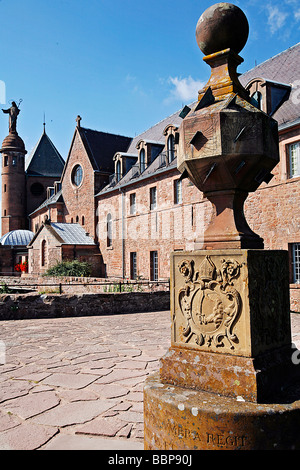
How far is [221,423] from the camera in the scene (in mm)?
2514

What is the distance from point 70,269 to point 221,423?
24.6m

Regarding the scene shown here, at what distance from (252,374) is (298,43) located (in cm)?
1820

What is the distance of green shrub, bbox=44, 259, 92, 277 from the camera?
2570 centimetres

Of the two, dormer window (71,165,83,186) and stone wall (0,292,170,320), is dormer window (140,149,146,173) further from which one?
stone wall (0,292,170,320)

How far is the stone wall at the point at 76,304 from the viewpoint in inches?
443

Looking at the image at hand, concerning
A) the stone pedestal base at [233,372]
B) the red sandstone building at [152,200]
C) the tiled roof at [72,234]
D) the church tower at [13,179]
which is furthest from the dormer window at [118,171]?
the stone pedestal base at [233,372]

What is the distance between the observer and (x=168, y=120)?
27734mm

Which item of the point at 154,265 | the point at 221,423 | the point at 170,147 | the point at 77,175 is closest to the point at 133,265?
the point at 154,265

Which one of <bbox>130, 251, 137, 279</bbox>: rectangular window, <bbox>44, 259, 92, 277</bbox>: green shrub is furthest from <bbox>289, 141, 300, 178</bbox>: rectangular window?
<bbox>44, 259, 92, 277</bbox>: green shrub

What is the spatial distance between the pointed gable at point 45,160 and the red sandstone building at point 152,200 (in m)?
11.0

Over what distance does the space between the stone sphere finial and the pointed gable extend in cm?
4963

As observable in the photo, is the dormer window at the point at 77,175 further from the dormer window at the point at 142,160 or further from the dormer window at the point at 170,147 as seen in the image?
the dormer window at the point at 170,147

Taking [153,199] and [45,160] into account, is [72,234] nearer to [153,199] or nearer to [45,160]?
[153,199]

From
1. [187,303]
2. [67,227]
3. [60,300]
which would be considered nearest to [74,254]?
[67,227]
